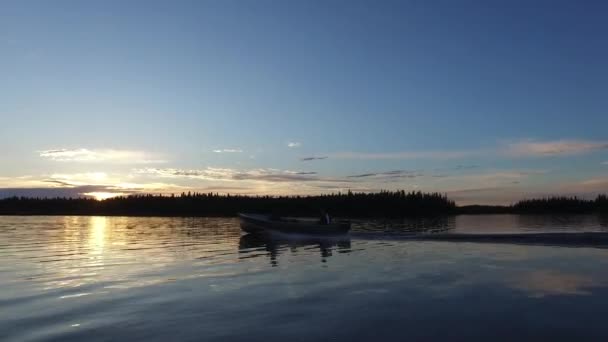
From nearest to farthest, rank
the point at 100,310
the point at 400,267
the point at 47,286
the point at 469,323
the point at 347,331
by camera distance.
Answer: the point at 347,331, the point at 469,323, the point at 100,310, the point at 47,286, the point at 400,267

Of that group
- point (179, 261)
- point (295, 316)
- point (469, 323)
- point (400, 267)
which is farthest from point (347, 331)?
point (179, 261)

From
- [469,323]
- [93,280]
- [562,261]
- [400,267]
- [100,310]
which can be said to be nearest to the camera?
[469,323]

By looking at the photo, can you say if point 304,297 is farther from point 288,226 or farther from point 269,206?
point 269,206

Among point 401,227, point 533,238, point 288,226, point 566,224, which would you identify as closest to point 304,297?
point 533,238

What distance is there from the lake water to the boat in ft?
49.0

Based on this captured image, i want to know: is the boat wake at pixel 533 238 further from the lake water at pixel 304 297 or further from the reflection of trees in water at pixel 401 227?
the reflection of trees in water at pixel 401 227

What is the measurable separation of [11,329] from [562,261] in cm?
2408

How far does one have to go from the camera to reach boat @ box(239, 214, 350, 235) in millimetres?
43125

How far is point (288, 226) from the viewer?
151ft

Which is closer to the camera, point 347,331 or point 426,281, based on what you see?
point 347,331

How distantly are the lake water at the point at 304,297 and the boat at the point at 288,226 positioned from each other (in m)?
14.9

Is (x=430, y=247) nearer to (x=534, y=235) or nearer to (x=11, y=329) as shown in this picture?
(x=534, y=235)

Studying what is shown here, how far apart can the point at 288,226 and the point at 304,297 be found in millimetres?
30560

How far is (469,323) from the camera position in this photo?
12.1 meters
